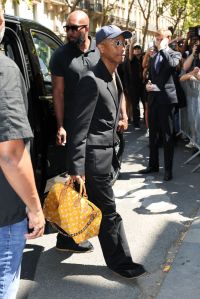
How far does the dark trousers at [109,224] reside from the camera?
3.46 metres

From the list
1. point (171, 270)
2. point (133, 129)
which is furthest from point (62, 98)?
point (133, 129)

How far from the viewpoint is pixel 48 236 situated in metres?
4.53

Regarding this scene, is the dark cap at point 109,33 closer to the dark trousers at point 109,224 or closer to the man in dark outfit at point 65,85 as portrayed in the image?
the man in dark outfit at point 65,85

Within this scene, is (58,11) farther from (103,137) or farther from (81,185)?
(81,185)

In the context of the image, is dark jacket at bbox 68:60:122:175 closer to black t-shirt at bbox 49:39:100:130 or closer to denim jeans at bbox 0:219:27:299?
black t-shirt at bbox 49:39:100:130

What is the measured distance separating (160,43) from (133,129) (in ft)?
15.4

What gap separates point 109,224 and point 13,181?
167cm

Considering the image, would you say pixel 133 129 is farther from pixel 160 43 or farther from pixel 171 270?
pixel 171 270

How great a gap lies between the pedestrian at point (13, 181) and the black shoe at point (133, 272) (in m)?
1.44

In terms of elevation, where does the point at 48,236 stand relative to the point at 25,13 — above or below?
below

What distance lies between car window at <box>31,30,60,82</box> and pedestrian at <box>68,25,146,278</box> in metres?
1.05

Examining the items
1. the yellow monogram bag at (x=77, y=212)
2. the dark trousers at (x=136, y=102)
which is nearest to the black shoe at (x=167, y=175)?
the yellow monogram bag at (x=77, y=212)

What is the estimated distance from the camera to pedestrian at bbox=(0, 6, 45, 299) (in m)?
1.94

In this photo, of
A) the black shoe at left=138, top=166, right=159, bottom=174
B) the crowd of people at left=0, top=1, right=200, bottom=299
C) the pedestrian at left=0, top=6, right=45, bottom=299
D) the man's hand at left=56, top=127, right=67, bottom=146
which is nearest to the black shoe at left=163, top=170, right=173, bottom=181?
the black shoe at left=138, top=166, right=159, bottom=174
